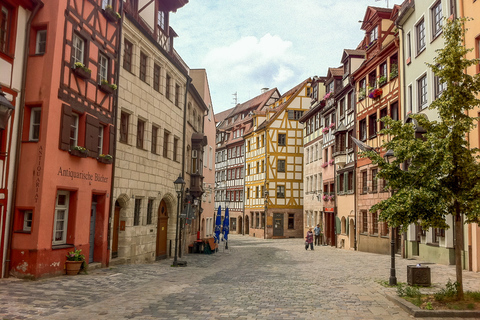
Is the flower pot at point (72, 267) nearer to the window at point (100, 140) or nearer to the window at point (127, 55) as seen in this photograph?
the window at point (100, 140)

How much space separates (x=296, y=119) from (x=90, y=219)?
39.2 metres

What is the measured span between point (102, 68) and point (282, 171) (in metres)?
37.3

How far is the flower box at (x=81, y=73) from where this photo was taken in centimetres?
1423

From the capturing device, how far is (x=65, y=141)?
45.1 feet

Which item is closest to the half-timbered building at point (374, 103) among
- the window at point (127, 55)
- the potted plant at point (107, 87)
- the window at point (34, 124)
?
the window at point (127, 55)

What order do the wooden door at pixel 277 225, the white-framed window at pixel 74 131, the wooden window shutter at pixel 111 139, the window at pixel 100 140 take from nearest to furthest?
1. the white-framed window at pixel 74 131
2. the window at pixel 100 140
3. the wooden window shutter at pixel 111 139
4. the wooden door at pixel 277 225

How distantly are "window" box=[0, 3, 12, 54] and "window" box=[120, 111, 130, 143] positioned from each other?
6.15m

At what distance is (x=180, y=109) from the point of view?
25.3 m

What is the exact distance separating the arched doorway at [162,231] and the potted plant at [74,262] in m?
7.96

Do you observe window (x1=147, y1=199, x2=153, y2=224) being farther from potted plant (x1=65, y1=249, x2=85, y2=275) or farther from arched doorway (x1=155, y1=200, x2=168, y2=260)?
potted plant (x1=65, y1=249, x2=85, y2=275)

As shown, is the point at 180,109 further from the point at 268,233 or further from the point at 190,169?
the point at 268,233

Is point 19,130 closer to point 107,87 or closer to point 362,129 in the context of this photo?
point 107,87

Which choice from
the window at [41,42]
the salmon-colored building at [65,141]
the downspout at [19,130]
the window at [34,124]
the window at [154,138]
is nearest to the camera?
the downspout at [19,130]

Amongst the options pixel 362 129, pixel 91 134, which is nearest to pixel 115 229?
pixel 91 134
